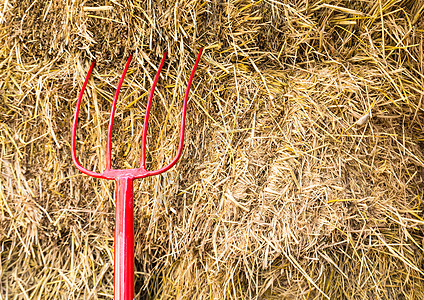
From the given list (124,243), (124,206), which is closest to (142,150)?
(124,206)

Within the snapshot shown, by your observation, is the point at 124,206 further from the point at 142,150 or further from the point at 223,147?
the point at 223,147

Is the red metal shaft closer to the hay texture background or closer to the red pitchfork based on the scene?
the red pitchfork

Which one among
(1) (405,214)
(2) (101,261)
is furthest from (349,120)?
(2) (101,261)

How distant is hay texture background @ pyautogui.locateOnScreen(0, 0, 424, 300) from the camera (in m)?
1.00

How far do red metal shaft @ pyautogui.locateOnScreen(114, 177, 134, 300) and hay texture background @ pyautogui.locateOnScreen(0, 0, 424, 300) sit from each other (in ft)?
0.35

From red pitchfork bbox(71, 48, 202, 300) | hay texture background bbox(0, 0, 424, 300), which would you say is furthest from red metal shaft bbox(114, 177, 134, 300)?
hay texture background bbox(0, 0, 424, 300)

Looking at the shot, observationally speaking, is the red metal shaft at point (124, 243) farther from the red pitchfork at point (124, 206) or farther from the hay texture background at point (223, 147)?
the hay texture background at point (223, 147)

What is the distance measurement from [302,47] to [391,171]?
1.76 feet

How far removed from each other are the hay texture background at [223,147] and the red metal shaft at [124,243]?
11 centimetres

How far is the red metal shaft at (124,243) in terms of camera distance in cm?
91

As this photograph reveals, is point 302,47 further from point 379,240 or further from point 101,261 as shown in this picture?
point 101,261

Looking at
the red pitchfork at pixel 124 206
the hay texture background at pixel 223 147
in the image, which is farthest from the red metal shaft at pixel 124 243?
the hay texture background at pixel 223 147

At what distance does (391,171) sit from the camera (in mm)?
1032

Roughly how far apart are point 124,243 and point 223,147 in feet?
1.47
